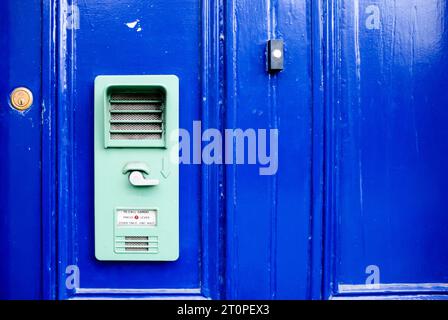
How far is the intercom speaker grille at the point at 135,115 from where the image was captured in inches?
65.7

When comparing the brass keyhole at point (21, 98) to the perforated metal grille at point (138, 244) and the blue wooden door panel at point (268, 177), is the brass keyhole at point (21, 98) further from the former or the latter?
the blue wooden door panel at point (268, 177)

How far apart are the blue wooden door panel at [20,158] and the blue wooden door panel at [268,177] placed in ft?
2.38

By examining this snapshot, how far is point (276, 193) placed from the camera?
171 centimetres

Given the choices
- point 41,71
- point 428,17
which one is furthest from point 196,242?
point 428,17

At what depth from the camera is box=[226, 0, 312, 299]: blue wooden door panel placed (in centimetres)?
171

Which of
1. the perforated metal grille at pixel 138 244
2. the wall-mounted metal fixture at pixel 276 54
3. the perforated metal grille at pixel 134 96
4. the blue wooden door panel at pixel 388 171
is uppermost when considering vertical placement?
the wall-mounted metal fixture at pixel 276 54

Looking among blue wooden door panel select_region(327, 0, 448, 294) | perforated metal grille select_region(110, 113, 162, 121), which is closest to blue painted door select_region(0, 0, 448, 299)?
blue wooden door panel select_region(327, 0, 448, 294)

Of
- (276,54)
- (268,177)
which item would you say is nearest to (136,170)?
(268,177)

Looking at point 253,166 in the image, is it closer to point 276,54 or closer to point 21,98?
point 276,54

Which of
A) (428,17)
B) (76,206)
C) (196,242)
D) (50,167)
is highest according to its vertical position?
(428,17)

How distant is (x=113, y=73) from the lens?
67.4 inches

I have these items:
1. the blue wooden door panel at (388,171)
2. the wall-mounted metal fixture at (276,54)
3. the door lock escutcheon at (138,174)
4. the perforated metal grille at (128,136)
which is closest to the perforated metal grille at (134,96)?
the perforated metal grille at (128,136)
